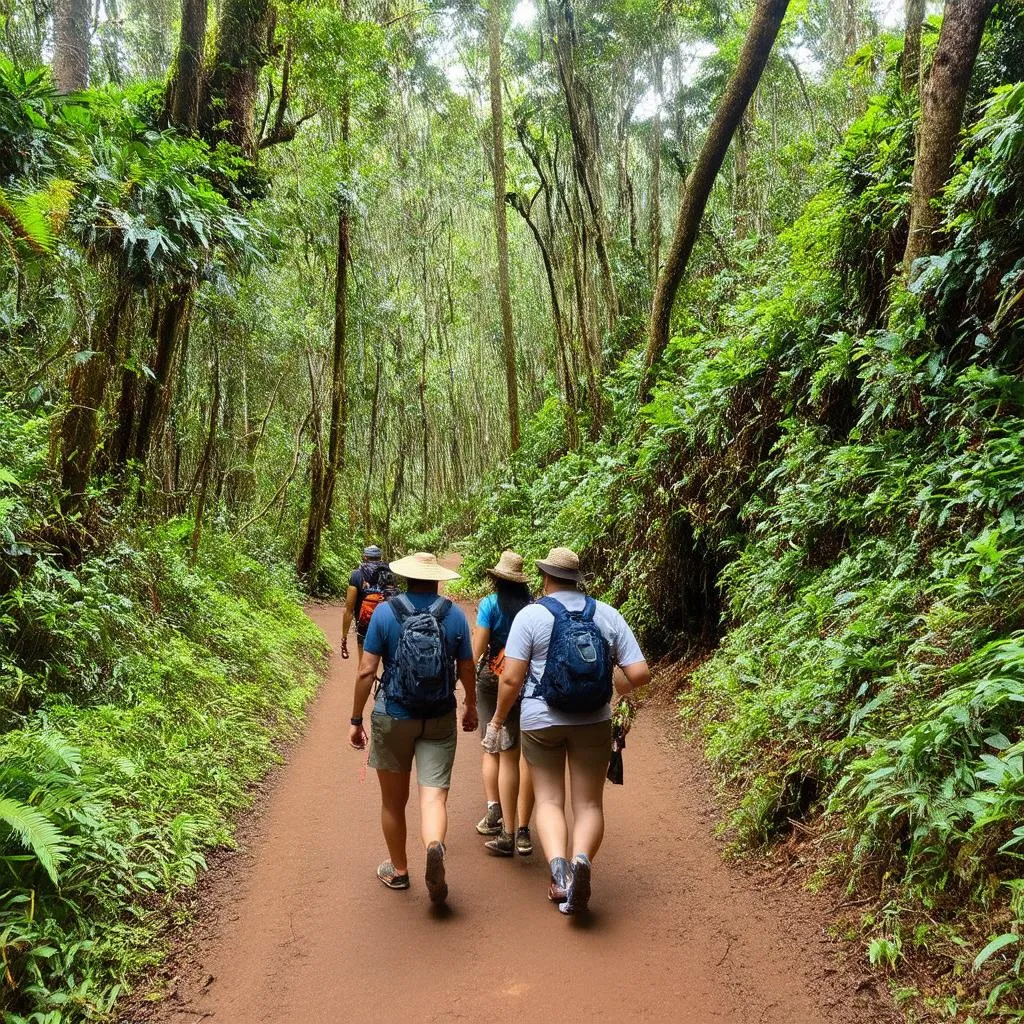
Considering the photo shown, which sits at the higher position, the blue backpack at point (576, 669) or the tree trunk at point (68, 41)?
the tree trunk at point (68, 41)

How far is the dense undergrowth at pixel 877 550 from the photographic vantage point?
9.39ft

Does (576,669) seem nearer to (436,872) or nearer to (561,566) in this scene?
(561,566)

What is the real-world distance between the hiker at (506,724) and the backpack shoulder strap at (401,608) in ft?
1.80

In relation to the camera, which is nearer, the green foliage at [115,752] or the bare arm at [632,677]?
the green foliage at [115,752]

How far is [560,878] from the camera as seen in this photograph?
3.45 m

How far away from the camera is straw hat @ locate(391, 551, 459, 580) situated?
386 cm

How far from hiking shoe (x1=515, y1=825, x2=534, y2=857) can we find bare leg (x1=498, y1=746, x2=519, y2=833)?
0.16 feet

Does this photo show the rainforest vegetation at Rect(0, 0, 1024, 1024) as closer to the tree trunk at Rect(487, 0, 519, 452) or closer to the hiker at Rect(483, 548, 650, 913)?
the hiker at Rect(483, 548, 650, 913)

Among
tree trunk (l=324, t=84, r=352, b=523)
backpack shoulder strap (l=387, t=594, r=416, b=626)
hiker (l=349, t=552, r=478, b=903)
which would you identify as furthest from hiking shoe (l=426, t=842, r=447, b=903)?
tree trunk (l=324, t=84, r=352, b=523)

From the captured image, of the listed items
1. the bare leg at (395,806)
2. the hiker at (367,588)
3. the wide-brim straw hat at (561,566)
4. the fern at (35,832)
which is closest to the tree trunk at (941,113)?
the wide-brim straw hat at (561,566)

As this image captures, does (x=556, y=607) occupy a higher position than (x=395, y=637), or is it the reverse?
(x=556, y=607)

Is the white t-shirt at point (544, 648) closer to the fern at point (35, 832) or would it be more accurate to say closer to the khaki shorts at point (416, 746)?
the khaki shorts at point (416, 746)

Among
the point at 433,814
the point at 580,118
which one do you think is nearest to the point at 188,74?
the point at 433,814

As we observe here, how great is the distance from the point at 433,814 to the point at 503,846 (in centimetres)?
85
